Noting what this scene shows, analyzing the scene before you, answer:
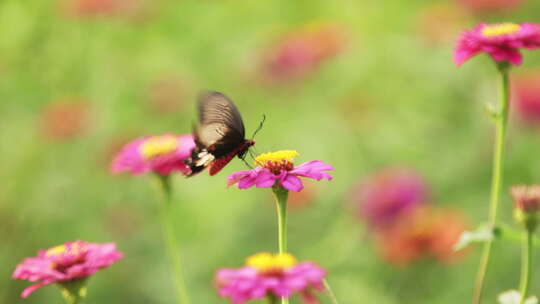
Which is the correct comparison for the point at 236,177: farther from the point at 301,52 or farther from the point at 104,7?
the point at 104,7

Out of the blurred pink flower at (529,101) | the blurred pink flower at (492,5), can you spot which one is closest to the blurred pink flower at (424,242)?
the blurred pink flower at (529,101)

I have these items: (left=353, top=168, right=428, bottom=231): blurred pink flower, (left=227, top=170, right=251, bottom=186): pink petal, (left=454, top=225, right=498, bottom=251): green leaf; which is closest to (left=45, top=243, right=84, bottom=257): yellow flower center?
(left=227, top=170, right=251, bottom=186): pink petal

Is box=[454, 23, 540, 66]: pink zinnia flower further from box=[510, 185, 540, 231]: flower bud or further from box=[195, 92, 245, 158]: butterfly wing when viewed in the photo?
box=[195, 92, 245, 158]: butterfly wing

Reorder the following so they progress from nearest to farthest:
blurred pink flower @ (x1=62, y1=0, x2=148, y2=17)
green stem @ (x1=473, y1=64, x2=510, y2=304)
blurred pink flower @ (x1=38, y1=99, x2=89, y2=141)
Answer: green stem @ (x1=473, y1=64, x2=510, y2=304) < blurred pink flower @ (x1=38, y1=99, x2=89, y2=141) < blurred pink flower @ (x1=62, y1=0, x2=148, y2=17)

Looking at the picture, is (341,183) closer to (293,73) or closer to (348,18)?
(293,73)

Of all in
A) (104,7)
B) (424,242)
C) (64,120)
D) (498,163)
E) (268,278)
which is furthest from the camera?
(104,7)

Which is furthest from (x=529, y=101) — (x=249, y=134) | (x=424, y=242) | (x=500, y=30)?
(x=500, y=30)

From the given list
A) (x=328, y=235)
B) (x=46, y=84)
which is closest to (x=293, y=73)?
(x=328, y=235)
